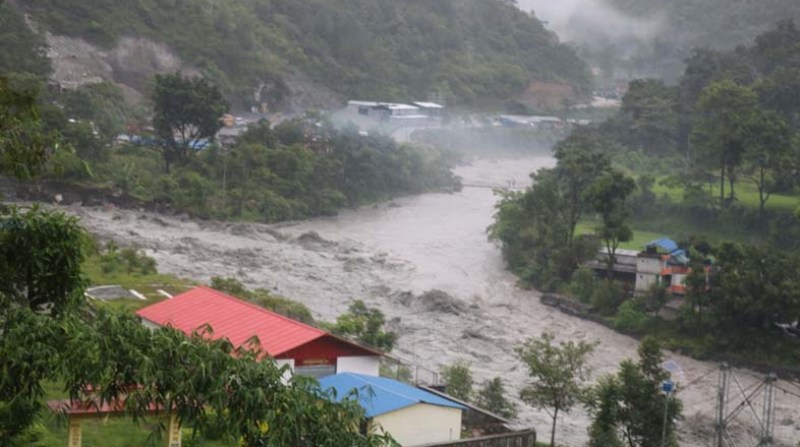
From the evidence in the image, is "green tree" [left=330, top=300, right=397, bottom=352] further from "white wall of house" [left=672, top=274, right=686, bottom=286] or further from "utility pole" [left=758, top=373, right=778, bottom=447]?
"white wall of house" [left=672, top=274, right=686, bottom=286]

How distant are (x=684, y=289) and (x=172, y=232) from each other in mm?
11603

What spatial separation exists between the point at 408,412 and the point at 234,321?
318 cm

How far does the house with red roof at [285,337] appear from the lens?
1262 centimetres

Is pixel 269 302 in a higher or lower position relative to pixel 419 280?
higher

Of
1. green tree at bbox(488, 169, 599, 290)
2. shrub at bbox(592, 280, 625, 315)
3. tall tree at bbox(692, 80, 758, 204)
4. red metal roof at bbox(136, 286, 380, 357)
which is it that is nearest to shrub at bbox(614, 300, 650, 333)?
shrub at bbox(592, 280, 625, 315)

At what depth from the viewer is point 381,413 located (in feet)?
36.2

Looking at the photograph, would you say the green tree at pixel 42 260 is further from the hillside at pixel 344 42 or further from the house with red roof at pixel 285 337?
the hillside at pixel 344 42

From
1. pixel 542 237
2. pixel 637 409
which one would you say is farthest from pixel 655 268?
pixel 637 409

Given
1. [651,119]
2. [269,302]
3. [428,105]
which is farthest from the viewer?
[428,105]

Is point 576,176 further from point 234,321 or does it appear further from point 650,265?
point 234,321

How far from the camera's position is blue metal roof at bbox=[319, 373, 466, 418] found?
1110 cm

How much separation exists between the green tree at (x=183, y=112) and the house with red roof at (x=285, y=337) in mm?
17540

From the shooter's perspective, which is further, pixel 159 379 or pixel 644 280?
pixel 644 280

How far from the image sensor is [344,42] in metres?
54.1
